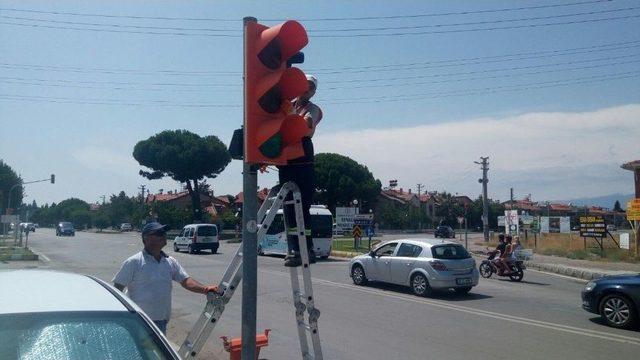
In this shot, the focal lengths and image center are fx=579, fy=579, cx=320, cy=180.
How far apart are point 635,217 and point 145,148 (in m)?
55.5

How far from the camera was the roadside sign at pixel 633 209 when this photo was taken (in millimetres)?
31750

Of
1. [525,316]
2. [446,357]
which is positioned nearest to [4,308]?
[446,357]

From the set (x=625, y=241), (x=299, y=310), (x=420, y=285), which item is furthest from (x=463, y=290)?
(x=625, y=241)

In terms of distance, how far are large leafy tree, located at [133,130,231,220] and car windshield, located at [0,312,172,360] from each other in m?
66.7

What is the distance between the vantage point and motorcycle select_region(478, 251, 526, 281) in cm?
2089

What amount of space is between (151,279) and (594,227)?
32.9 metres

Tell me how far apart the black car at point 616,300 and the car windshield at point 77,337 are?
1083 centimetres

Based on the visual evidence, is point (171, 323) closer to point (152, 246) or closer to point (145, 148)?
point (152, 246)

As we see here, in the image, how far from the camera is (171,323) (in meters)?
11.4

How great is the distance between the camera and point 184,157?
69312mm

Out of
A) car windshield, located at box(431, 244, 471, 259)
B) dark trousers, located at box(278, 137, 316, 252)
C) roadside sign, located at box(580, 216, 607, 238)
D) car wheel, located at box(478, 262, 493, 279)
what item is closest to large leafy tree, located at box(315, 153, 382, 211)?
roadside sign, located at box(580, 216, 607, 238)

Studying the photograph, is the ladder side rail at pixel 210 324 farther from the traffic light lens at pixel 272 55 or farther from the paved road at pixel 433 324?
the paved road at pixel 433 324

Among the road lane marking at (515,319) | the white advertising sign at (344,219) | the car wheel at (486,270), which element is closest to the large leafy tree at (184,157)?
the white advertising sign at (344,219)

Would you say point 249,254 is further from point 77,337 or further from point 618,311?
point 618,311
